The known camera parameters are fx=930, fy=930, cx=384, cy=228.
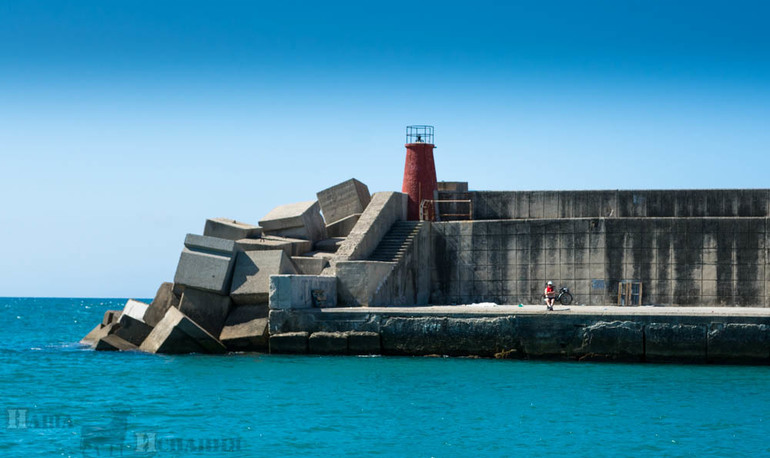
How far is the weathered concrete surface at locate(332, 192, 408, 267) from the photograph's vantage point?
23203mm

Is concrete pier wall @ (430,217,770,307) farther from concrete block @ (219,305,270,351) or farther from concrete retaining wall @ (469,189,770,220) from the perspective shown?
concrete block @ (219,305,270,351)

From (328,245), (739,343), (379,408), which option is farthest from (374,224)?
(739,343)

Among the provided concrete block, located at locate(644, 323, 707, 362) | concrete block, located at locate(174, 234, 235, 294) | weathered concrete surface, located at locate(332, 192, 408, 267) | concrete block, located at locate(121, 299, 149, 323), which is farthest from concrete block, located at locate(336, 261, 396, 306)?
concrete block, located at locate(644, 323, 707, 362)

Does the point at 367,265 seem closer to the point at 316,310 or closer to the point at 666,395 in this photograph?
the point at 316,310

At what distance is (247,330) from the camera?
22016 mm

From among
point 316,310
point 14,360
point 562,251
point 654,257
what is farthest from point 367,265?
point 14,360

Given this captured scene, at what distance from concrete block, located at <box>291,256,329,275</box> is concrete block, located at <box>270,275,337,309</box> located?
4.24ft

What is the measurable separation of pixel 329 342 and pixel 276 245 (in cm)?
371

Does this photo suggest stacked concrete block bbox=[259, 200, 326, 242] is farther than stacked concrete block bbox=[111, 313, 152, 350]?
Yes

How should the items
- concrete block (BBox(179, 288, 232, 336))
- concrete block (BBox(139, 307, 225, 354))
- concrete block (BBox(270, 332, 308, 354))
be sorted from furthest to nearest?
concrete block (BBox(179, 288, 232, 336)), concrete block (BBox(139, 307, 225, 354)), concrete block (BBox(270, 332, 308, 354))

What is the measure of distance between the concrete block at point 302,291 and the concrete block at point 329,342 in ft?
2.72

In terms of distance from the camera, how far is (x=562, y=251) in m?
24.2

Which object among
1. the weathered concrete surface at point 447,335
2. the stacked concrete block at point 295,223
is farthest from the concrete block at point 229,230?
the weathered concrete surface at point 447,335

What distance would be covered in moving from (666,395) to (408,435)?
17.8 feet
